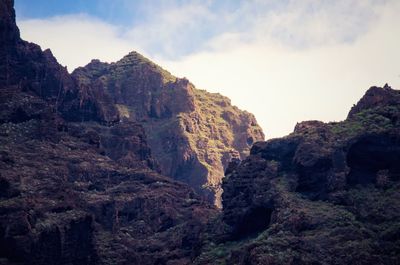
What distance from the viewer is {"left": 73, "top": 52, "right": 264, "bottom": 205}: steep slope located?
17438 centimetres

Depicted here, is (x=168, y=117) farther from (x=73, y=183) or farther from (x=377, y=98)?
(x=377, y=98)

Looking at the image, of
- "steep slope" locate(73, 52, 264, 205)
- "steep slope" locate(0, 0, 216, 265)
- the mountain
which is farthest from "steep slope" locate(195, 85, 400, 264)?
"steep slope" locate(73, 52, 264, 205)

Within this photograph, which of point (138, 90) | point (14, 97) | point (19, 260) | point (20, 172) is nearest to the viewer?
point (19, 260)

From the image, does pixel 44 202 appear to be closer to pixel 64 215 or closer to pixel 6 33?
pixel 64 215

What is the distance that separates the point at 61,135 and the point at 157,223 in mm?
30716

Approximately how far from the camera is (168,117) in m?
184

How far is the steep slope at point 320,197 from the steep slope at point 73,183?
10778mm

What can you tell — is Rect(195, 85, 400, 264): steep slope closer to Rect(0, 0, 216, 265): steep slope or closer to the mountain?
the mountain

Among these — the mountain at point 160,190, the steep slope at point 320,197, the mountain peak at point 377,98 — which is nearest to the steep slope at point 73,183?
the mountain at point 160,190

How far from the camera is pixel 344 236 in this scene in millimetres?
63344

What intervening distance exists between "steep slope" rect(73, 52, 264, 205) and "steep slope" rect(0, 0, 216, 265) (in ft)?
107

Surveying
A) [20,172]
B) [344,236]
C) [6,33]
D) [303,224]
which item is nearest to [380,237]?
[344,236]

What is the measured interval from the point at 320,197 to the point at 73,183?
54.6 meters

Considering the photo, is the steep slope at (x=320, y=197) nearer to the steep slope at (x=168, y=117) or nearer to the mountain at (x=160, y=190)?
the mountain at (x=160, y=190)
